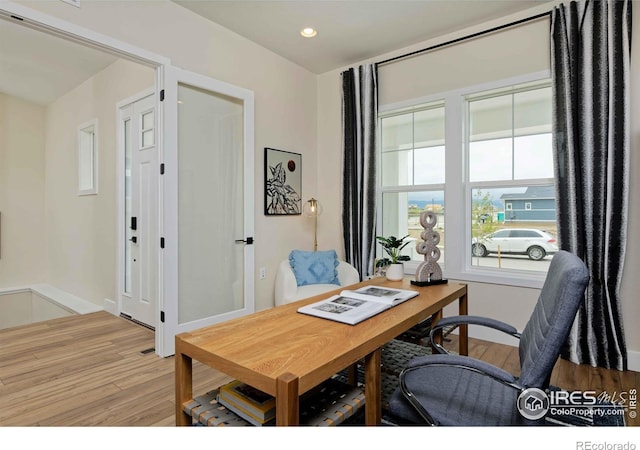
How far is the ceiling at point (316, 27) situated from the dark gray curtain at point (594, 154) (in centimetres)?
51

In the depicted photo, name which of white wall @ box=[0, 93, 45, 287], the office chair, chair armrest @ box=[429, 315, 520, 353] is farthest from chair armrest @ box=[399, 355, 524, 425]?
white wall @ box=[0, 93, 45, 287]

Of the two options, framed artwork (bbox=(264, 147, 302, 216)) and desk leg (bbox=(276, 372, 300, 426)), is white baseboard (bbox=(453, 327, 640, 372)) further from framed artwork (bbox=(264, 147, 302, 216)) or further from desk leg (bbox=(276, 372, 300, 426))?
desk leg (bbox=(276, 372, 300, 426))

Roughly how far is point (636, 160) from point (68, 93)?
6352mm

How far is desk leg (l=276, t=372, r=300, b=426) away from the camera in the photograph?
1.01 meters

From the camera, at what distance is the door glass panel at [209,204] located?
299 cm

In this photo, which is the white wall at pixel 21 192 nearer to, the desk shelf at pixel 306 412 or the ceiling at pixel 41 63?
the ceiling at pixel 41 63

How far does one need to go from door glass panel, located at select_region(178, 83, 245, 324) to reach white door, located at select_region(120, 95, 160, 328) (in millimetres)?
687

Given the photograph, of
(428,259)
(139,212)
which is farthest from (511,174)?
(139,212)

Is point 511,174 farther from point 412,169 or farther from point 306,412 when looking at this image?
point 306,412

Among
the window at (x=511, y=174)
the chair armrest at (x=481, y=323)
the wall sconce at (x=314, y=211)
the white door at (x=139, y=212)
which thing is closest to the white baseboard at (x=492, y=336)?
the window at (x=511, y=174)

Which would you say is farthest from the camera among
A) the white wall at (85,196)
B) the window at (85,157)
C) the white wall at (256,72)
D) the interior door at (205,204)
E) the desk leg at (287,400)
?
the window at (85,157)

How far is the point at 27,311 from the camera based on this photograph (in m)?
5.33

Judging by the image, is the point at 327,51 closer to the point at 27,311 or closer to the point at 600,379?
the point at 600,379

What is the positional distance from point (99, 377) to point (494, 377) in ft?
8.20
